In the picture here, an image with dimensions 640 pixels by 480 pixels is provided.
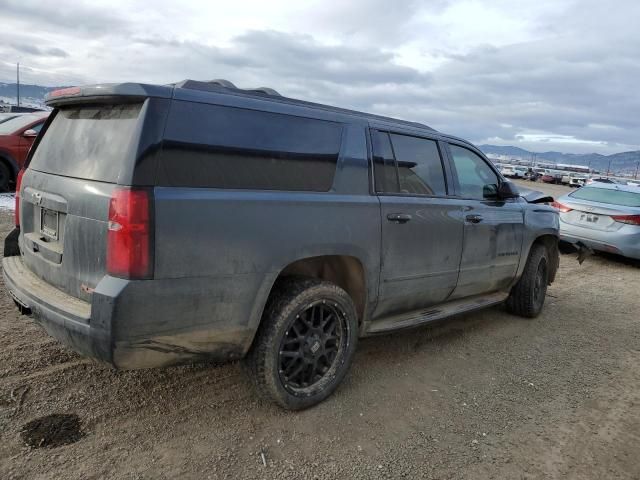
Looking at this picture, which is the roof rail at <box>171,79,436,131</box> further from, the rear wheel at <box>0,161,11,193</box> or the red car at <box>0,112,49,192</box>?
the rear wheel at <box>0,161,11,193</box>

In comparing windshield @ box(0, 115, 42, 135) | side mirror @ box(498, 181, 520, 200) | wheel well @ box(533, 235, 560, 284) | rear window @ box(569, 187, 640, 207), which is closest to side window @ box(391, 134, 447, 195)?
side mirror @ box(498, 181, 520, 200)

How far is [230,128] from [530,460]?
8.35 ft

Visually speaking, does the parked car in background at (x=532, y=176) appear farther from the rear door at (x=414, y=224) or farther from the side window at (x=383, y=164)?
the side window at (x=383, y=164)

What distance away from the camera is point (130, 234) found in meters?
2.43

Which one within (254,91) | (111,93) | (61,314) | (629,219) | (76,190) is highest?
(254,91)

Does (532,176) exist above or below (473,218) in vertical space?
above

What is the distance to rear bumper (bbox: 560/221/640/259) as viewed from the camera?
8625 millimetres

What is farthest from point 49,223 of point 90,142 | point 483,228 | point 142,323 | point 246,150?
point 483,228

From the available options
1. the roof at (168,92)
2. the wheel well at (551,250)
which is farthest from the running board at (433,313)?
the roof at (168,92)

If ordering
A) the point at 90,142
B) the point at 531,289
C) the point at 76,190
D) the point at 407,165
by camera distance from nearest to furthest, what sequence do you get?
the point at 76,190 → the point at 90,142 → the point at 407,165 → the point at 531,289

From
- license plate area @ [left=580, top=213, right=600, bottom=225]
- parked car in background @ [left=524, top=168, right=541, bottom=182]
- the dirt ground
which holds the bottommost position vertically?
the dirt ground

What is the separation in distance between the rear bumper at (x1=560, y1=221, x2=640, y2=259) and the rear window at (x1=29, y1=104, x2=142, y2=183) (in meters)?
8.26

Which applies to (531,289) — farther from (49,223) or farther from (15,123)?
(15,123)

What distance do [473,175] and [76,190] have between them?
3337 mm
